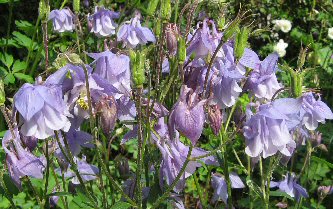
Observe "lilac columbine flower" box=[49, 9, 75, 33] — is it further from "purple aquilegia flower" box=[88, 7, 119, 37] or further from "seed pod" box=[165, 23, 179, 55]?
"seed pod" box=[165, 23, 179, 55]

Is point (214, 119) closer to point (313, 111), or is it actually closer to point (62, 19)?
point (313, 111)

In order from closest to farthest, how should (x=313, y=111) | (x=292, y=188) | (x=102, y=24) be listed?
(x=313, y=111) < (x=292, y=188) < (x=102, y=24)

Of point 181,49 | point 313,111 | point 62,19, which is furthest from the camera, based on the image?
point 62,19

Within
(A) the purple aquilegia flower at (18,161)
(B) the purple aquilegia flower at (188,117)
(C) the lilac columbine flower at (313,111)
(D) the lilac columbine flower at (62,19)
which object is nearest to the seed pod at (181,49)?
(B) the purple aquilegia flower at (188,117)

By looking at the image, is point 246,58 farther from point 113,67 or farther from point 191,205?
point 191,205

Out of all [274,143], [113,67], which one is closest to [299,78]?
[274,143]

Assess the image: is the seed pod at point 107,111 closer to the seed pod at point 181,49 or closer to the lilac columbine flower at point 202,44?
the seed pod at point 181,49

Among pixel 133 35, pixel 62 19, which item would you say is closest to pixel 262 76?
pixel 133 35
